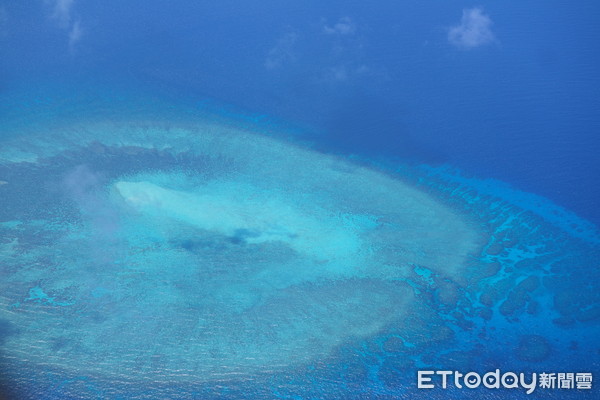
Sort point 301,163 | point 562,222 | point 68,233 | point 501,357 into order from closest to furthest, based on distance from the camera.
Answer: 1. point 501,357
2. point 68,233
3. point 562,222
4. point 301,163

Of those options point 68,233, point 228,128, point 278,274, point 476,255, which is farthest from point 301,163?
point 68,233

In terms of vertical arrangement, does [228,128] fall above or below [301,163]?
above

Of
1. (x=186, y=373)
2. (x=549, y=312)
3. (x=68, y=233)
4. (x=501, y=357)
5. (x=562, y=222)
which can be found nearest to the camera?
(x=186, y=373)

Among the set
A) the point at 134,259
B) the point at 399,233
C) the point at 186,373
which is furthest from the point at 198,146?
the point at 186,373

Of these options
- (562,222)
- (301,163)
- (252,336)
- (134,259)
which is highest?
(301,163)

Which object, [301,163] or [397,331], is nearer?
[397,331]

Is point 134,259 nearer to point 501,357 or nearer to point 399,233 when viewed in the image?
point 399,233

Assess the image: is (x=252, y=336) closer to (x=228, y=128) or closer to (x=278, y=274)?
(x=278, y=274)
